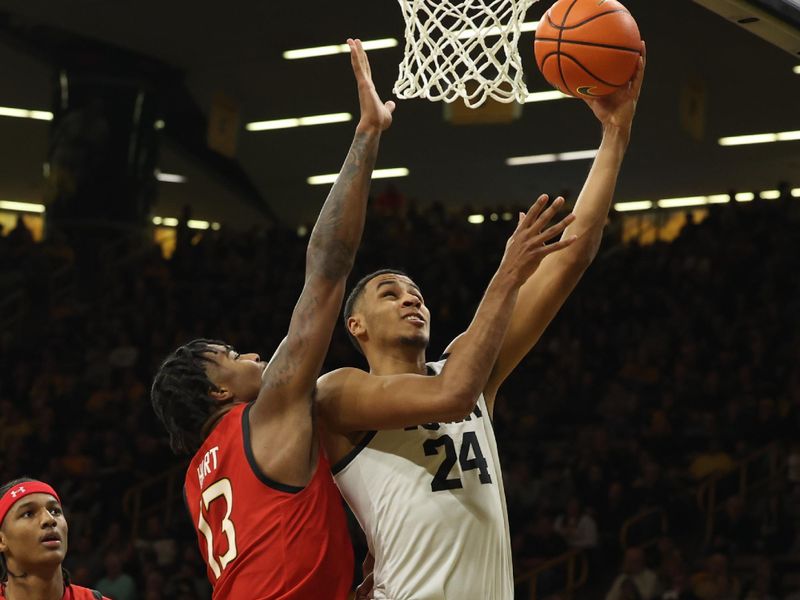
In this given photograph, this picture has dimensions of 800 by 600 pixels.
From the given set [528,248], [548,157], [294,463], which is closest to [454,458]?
[294,463]

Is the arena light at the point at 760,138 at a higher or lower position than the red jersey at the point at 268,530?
higher

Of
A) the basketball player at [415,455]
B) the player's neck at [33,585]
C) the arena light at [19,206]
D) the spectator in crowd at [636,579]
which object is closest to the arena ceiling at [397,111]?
the arena light at [19,206]

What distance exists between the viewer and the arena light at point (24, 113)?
18.2 meters

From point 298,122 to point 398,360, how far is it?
14.8 metres

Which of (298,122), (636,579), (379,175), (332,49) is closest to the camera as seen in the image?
(636,579)

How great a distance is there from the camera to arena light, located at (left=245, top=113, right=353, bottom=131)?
17781 millimetres

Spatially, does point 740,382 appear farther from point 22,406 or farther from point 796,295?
point 22,406

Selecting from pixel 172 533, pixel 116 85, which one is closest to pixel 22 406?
pixel 172 533

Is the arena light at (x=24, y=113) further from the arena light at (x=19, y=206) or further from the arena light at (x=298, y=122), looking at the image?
the arena light at (x=19, y=206)

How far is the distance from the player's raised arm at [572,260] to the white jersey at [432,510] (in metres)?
0.33

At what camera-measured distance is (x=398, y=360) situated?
3771 millimetres

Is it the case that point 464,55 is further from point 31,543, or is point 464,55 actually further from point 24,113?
point 24,113

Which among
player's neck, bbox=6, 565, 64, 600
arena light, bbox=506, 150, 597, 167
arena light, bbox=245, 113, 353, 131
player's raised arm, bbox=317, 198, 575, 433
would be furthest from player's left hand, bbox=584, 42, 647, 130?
arena light, bbox=506, 150, 597, 167

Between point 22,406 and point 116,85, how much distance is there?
4.94 meters
